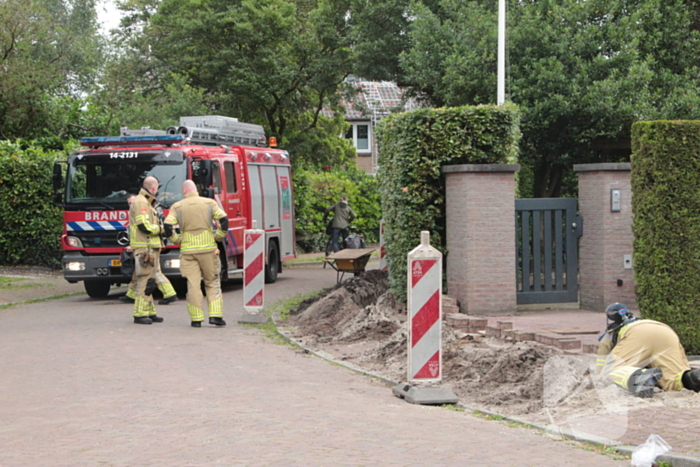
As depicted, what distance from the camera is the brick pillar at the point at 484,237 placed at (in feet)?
38.0

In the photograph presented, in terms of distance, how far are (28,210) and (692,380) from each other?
16.7 metres

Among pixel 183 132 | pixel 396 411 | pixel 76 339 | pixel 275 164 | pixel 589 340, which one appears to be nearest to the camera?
pixel 396 411

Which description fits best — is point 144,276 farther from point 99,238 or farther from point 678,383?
point 678,383

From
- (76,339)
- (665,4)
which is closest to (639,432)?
(76,339)

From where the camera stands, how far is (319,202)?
30.0 metres

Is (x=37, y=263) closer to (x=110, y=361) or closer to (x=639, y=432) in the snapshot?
(x=110, y=361)

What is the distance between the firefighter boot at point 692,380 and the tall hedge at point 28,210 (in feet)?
53.4

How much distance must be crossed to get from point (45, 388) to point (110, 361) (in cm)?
140

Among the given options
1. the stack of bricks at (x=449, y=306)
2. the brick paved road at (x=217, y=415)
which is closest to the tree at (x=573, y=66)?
the stack of bricks at (x=449, y=306)

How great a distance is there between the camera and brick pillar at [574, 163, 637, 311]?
11812 millimetres

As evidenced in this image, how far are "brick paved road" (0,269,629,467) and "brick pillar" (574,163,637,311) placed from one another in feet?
Answer: 13.3

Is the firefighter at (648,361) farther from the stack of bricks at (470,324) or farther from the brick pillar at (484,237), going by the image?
the brick pillar at (484,237)

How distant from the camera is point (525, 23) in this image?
1895 cm

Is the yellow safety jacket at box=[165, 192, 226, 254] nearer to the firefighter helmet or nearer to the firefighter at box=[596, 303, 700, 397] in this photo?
the firefighter helmet
